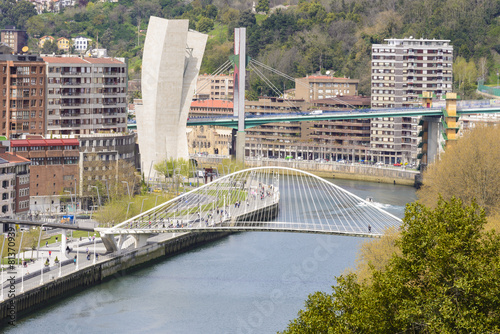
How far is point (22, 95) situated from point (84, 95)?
3.79 meters

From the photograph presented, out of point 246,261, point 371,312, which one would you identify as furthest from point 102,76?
point 371,312

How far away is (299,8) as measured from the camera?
366 feet

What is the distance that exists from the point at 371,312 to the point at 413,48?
63.9 m

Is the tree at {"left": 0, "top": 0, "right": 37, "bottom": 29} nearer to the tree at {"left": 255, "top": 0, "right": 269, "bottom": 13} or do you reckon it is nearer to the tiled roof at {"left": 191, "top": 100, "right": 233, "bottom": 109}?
the tree at {"left": 255, "top": 0, "right": 269, "bottom": 13}

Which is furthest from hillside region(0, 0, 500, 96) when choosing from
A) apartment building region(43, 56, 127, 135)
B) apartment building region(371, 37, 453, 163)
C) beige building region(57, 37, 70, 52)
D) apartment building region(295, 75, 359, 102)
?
apartment building region(43, 56, 127, 135)

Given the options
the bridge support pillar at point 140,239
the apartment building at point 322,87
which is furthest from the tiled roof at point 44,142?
the apartment building at point 322,87

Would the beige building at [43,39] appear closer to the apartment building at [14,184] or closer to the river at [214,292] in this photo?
the apartment building at [14,184]

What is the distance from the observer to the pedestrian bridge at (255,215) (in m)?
39.2

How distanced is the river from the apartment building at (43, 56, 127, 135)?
15501 mm

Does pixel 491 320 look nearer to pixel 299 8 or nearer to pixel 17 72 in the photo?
pixel 17 72

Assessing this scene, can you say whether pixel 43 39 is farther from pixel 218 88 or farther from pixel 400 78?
pixel 400 78

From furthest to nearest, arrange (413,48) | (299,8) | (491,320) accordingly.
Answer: (299,8) → (413,48) → (491,320)

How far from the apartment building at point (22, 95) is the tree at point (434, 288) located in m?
37.9

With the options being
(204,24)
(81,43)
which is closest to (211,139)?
(204,24)
